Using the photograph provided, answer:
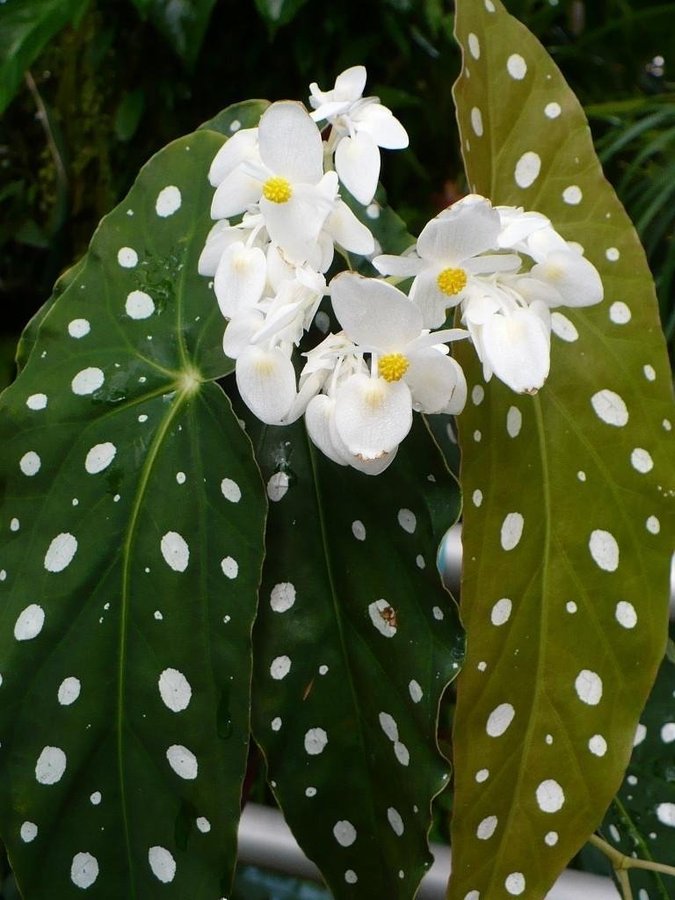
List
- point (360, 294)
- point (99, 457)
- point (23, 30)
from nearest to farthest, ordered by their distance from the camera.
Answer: point (360, 294), point (99, 457), point (23, 30)

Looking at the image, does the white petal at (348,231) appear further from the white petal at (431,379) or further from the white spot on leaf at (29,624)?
the white spot on leaf at (29,624)

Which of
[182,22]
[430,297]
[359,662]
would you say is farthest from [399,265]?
[182,22]

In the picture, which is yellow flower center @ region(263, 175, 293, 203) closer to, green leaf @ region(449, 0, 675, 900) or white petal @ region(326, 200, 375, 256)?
white petal @ region(326, 200, 375, 256)

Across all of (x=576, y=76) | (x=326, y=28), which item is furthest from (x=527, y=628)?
(x=576, y=76)

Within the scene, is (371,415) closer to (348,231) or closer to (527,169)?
(348,231)

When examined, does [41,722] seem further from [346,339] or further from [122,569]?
[346,339]

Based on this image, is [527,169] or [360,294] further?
[527,169]

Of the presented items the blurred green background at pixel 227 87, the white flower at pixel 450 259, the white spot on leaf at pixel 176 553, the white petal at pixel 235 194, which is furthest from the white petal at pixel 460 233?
the blurred green background at pixel 227 87
